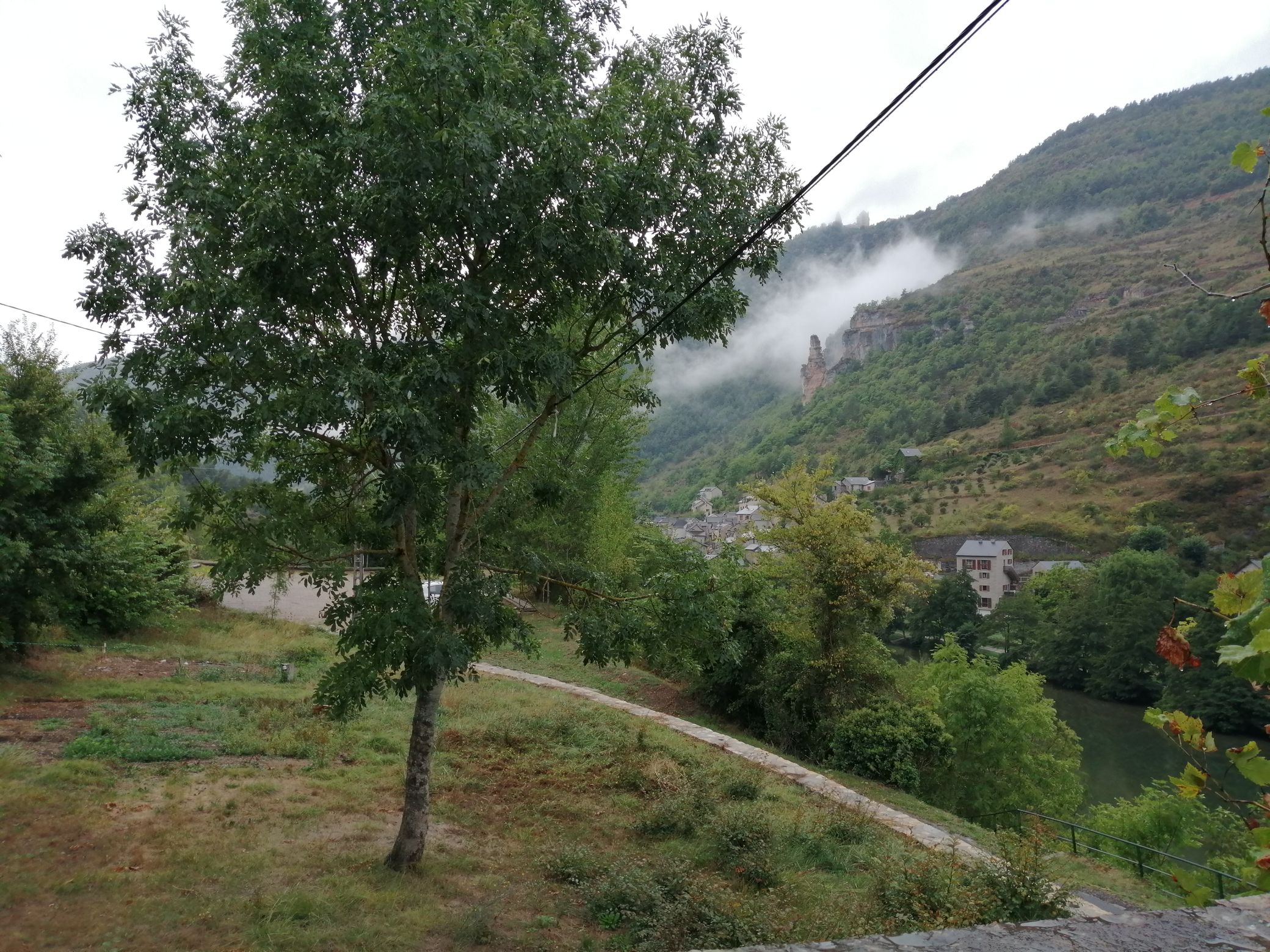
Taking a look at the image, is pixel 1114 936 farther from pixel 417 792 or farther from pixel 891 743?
pixel 891 743

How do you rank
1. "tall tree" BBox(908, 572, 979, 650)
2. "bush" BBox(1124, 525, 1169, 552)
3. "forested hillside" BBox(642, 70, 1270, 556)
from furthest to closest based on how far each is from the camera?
"forested hillside" BBox(642, 70, 1270, 556) → "bush" BBox(1124, 525, 1169, 552) → "tall tree" BBox(908, 572, 979, 650)

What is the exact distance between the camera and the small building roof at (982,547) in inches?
2271

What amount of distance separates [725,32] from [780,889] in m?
7.79

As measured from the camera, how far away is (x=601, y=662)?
7.17m

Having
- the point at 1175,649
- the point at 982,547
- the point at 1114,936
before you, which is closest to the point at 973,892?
the point at 1114,936

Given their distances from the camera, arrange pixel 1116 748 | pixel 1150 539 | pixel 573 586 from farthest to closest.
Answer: pixel 1150 539
pixel 1116 748
pixel 573 586

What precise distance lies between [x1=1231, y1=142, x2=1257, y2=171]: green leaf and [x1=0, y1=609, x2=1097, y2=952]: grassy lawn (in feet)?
17.4

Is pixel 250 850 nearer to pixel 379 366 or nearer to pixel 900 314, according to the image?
pixel 379 366

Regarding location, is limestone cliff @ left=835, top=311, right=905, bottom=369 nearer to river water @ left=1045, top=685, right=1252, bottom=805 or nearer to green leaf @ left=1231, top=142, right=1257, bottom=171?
river water @ left=1045, top=685, right=1252, bottom=805

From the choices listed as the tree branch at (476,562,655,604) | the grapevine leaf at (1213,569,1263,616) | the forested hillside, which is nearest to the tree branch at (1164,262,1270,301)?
the grapevine leaf at (1213,569,1263,616)

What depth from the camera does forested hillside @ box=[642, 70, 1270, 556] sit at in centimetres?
6331

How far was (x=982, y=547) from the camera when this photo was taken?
5834 centimetres

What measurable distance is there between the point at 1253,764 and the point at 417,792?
6.75m

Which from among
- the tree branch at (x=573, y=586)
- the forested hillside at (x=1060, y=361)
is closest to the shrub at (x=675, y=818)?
the tree branch at (x=573, y=586)
